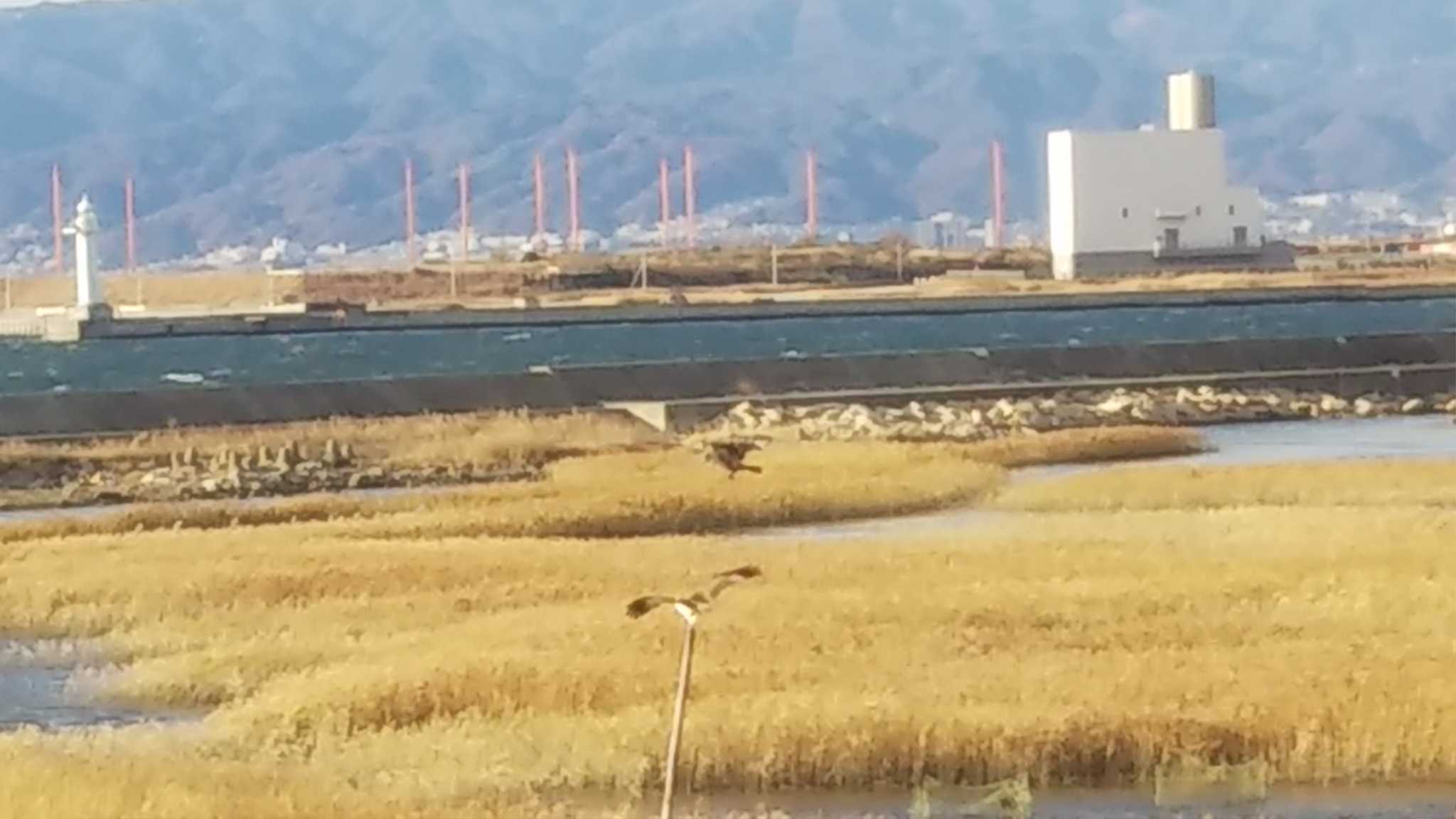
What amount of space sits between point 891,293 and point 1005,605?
120955mm

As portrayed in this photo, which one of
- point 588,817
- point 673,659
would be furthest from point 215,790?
point 673,659

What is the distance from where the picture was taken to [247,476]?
41.2m

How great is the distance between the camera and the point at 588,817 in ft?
48.3

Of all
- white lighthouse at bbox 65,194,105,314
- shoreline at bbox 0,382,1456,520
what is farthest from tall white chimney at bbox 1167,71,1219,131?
shoreline at bbox 0,382,1456,520

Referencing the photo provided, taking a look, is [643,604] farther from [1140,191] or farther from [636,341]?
[1140,191]

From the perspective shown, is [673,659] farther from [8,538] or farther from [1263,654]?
[8,538]

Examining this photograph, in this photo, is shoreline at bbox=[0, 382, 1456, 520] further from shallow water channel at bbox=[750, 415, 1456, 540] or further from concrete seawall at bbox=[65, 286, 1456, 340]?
concrete seawall at bbox=[65, 286, 1456, 340]

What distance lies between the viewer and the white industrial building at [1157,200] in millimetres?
127062

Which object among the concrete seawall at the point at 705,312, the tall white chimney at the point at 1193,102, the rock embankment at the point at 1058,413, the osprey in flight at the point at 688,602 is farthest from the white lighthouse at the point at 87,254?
the osprey in flight at the point at 688,602

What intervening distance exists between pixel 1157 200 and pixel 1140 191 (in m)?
1.59

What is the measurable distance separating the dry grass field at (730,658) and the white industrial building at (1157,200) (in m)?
96.7

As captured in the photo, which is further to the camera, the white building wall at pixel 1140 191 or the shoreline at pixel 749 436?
the white building wall at pixel 1140 191

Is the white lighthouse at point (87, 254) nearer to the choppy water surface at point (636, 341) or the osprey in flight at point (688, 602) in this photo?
the choppy water surface at point (636, 341)

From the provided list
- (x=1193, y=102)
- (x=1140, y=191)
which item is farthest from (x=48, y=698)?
(x=1193, y=102)
